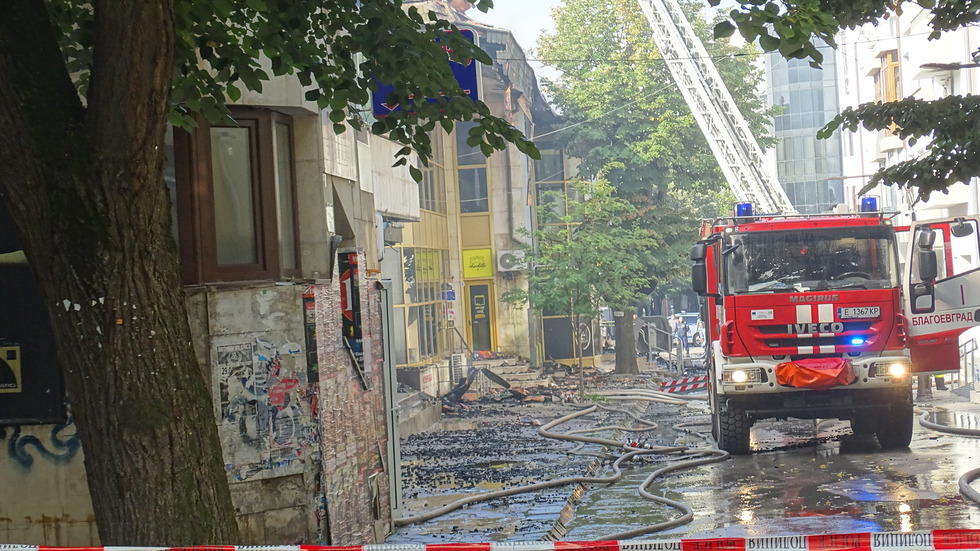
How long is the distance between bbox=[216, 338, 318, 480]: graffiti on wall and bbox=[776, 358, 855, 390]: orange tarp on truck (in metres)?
7.57

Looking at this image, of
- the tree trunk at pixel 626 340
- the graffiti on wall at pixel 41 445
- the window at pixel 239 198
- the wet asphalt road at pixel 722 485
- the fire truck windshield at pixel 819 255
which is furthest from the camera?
the tree trunk at pixel 626 340

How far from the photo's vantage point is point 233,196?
8.28 meters

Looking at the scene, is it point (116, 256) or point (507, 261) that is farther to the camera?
point (507, 261)

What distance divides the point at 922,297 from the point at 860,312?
770 millimetres

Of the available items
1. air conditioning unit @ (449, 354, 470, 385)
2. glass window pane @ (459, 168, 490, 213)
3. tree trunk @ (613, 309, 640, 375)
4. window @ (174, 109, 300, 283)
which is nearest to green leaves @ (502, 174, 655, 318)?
air conditioning unit @ (449, 354, 470, 385)

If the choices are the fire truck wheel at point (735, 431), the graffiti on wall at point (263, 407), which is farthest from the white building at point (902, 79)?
the graffiti on wall at point (263, 407)

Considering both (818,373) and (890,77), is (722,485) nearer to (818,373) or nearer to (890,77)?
(818,373)

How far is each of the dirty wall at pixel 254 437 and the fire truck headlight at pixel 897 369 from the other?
8161 millimetres

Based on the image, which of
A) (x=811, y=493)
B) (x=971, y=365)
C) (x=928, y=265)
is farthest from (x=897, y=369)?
(x=971, y=365)

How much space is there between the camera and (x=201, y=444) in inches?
195

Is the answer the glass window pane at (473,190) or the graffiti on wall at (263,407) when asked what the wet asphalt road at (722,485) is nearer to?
the graffiti on wall at (263,407)

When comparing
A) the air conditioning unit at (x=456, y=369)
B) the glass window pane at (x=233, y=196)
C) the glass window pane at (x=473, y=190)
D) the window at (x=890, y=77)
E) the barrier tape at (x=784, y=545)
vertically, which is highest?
the window at (x=890, y=77)

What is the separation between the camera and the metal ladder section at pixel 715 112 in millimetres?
22984

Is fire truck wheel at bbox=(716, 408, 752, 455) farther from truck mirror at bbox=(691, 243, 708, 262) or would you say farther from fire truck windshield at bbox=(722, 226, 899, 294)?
truck mirror at bbox=(691, 243, 708, 262)
